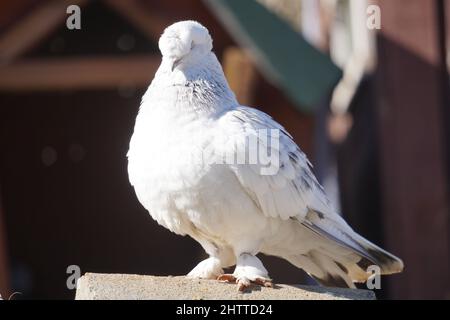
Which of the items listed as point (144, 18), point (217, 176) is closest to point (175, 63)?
point (217, 176)

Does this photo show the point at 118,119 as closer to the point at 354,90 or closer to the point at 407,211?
the point at 354,90

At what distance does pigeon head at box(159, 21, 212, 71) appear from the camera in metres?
6.37

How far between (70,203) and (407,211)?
5099mm

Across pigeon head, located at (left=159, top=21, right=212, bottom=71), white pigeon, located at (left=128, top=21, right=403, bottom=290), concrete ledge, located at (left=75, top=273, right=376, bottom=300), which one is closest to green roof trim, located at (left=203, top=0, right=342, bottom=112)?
white pigeon, located at (left=128, top=21, right=403, bottom=290)

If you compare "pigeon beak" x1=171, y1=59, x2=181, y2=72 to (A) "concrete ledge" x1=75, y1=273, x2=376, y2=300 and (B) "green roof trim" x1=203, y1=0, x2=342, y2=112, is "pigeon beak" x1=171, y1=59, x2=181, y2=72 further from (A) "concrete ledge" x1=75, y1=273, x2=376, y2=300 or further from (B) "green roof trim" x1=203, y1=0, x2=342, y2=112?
(B) "green roof trim" x1=203, y1=0, x2=342, y2=112

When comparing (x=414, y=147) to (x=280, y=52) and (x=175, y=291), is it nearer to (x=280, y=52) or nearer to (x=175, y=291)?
(x=280, y=52)

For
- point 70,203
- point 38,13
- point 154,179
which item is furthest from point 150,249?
point 154,179

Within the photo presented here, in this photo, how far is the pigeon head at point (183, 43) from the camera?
6.37m

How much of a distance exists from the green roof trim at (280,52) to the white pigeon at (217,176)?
318 centimetres

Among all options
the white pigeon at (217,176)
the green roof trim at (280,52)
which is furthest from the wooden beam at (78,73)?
the white pigeon at (217,176)

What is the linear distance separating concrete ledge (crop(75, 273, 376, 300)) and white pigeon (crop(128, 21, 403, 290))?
10 cm

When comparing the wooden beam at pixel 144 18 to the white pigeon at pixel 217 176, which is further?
the wooden beam at pixel 144 18

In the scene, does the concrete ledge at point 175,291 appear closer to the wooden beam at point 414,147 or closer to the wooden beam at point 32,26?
the wooden beam at point 414,147

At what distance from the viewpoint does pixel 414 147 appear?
35.2 ft
